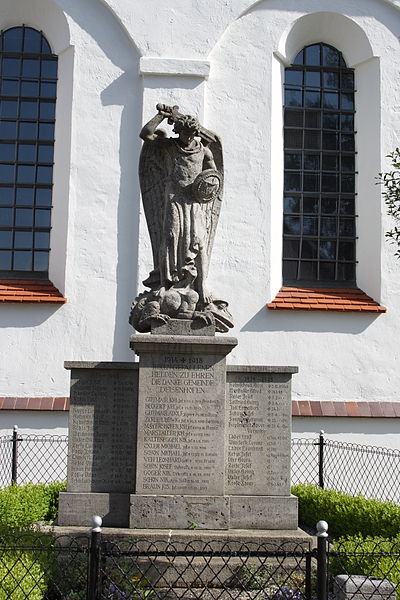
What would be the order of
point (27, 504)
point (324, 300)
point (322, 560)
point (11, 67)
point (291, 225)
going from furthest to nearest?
1. point (11, 67)
2. point (291, 225)
3. point (324, 300)
4. point (27, 504)
5. point (322, 560)

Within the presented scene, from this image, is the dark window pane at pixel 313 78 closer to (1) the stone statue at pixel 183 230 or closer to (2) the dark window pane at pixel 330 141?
(2) the dark window pane at pixel 330 141

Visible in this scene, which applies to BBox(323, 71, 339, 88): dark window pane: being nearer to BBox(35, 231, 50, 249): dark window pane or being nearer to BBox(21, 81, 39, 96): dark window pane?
BBox(21, 81, 39, 96): dark window pane

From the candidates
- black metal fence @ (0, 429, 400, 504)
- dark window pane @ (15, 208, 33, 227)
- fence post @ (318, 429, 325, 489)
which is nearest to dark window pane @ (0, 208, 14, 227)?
dark window pane @ (15, 208, 33, 227)

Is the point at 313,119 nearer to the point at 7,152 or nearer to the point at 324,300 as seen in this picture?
the point at 324,300

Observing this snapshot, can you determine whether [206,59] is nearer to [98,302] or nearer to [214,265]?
[214,265]

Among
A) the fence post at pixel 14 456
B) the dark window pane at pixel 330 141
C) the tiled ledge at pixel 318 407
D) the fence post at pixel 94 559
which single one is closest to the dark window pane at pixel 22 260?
the tiled ledge at pixel 318 407

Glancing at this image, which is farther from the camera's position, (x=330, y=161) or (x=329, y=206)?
(x=330, y=161)

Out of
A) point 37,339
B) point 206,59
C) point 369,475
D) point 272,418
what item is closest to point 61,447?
point 37,339

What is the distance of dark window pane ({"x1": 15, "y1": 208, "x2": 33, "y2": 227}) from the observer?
14164mm

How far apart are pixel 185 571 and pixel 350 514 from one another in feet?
10.8

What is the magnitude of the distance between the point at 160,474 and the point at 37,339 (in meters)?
6.36

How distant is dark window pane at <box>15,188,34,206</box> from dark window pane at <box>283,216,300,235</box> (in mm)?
4575

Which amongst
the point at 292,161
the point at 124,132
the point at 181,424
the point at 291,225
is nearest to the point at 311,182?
the point at 292,161

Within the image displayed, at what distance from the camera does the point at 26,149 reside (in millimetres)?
14375
